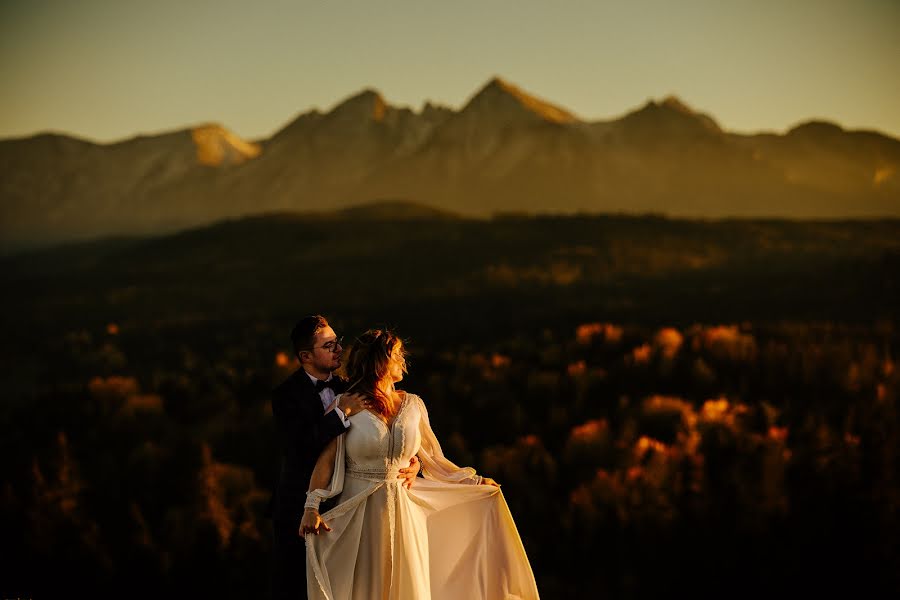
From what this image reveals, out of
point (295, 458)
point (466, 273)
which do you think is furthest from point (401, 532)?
point (466, 273)

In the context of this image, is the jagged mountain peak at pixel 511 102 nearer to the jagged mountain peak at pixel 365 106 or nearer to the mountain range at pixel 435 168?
the mountain range at pixel 435 168

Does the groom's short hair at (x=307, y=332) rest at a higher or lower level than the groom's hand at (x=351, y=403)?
higher

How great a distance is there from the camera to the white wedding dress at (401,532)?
4.40m

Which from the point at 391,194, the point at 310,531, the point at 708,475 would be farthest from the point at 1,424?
the point at 391,194

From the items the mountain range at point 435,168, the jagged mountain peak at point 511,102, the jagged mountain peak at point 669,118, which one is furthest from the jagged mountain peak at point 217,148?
the jagged mountain peak at point 669,118

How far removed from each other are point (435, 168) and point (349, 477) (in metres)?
66.7

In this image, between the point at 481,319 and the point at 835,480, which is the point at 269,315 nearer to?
the point at 481,319

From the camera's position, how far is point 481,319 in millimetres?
31625

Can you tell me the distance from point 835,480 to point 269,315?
27833 millimetres

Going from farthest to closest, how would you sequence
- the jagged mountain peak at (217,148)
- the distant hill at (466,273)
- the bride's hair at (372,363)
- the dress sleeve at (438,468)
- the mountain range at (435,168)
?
1. the jagged mountain peak at (217,148)
2. the mountain range at (435,168)
3. the distant hill at (466,273)
4. the dress sleeve at (438,468)
5. the bride's hair at (372,363)

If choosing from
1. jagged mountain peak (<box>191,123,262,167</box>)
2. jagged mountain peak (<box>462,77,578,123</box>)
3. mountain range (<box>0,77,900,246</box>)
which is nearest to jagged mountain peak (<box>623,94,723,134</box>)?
mountain range (<box>0,77,900,246</box>)

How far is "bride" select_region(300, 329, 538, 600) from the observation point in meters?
4.33

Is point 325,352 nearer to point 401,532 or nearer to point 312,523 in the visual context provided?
point 312,523

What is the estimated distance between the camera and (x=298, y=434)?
4.37 meters
